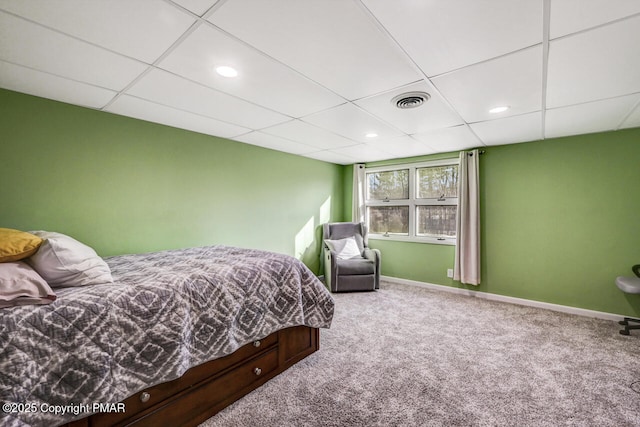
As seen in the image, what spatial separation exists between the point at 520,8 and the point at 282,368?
8.78 feet

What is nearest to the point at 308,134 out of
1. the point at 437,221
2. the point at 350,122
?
the point at 350,122

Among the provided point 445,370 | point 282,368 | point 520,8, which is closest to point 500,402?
point 445,370

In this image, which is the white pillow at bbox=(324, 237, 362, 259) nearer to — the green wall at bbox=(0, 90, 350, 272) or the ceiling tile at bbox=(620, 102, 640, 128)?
the green wall at bbox=(0, 90, 350, 272)

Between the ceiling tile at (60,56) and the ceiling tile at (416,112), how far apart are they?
1725mm

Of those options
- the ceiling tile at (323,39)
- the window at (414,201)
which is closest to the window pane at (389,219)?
the window at (414,201)

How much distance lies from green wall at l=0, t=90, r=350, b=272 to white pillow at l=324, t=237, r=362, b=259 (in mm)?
689

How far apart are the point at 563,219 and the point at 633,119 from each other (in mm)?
1264

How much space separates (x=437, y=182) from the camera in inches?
182

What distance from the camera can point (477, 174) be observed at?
4.03 m

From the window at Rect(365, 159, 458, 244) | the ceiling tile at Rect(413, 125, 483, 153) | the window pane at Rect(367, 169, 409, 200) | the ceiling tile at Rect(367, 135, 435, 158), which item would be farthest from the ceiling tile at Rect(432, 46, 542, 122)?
the window pane at Rect(367, 169, 409, 200)

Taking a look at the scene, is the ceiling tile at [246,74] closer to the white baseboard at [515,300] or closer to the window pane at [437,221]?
the window pane at [437,221]

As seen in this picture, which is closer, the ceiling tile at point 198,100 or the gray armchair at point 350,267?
the ceiling tile at point 198,100

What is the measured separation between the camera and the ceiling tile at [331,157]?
4.39 meters

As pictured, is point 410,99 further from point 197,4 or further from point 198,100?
point 198,100
